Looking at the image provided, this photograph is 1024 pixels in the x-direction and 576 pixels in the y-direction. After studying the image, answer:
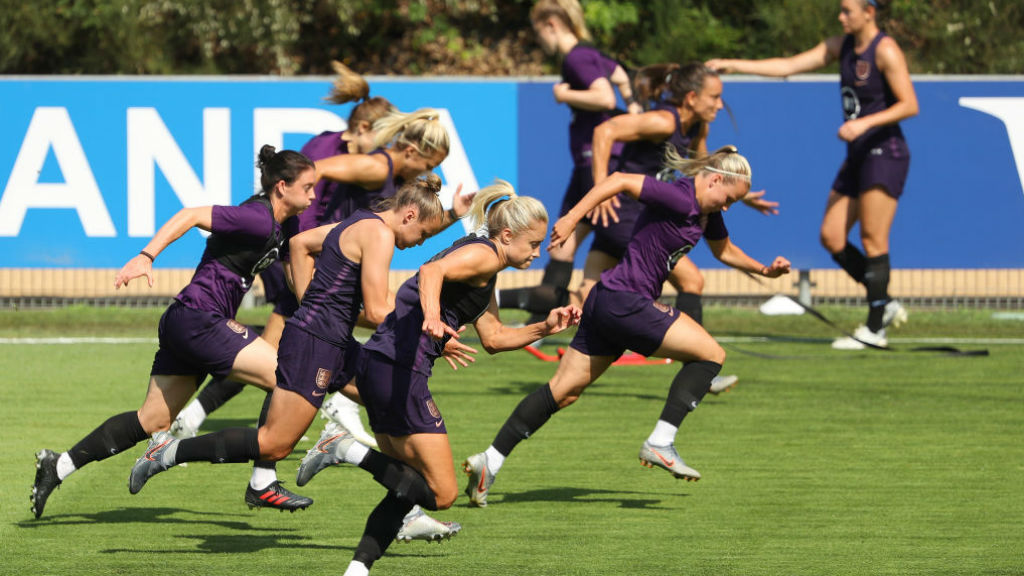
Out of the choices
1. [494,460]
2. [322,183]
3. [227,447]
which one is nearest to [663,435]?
[494,460]

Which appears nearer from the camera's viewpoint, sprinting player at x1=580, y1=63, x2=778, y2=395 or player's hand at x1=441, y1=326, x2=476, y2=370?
player's hand at x1=441, y1=326, x2=476, y2=370

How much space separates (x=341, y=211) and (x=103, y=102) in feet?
20.3

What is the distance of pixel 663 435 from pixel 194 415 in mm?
2382

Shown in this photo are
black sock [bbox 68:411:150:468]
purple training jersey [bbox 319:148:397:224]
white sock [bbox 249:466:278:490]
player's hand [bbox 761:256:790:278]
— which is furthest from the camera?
purple training jersey [bbox 319:148:397:224]

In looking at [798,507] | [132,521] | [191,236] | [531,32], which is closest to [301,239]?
[132,521]

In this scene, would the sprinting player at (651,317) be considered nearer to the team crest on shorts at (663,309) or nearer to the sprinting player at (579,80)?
the team crest on shorts at (663,309)

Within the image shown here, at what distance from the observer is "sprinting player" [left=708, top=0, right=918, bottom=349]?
37.2 ft

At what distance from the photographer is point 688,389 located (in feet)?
23.3

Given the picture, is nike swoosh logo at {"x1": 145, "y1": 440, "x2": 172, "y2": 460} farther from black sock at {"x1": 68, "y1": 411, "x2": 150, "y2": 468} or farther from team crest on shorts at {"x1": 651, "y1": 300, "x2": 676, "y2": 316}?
team crest on shorts at {"x1": 651, "y1": 300, "x2": 676, "y2": 316}

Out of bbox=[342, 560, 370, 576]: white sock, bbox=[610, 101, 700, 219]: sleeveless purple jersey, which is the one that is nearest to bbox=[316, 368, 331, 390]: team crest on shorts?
bbox=[342, 560, 370, 576]: white sock

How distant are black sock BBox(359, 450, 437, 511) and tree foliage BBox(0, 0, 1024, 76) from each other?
17.4 meters

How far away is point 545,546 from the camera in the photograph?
236 inches

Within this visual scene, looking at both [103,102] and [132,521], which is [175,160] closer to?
[103,102]

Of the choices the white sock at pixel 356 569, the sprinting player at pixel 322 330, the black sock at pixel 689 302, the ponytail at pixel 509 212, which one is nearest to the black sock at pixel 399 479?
the white sock at pixel 356 569
